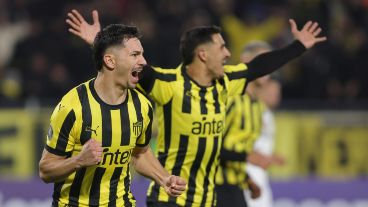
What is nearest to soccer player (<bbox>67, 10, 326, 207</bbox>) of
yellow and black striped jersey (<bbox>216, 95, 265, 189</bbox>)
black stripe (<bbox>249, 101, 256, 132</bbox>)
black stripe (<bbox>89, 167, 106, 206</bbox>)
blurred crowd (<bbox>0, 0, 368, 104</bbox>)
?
yellow and black striped jersey (<bbox>216, 95, 265, 189</bbox>)

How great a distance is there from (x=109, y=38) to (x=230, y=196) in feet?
8.05

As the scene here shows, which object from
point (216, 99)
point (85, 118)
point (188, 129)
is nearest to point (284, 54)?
point (216, 99)

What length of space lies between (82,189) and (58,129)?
42cm

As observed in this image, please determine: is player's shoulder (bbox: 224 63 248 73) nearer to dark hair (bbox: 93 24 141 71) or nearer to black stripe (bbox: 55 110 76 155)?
dark hair (bbox: 93 24 141 71)

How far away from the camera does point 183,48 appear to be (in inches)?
265

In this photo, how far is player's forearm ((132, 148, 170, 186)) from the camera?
18.9 ft

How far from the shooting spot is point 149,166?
5.83 metres

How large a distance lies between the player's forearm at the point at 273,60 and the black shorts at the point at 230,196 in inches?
48.5

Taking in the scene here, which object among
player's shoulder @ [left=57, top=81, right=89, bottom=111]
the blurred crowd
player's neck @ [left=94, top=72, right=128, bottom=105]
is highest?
the blurred crowd

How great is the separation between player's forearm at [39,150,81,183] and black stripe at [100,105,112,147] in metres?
0.28

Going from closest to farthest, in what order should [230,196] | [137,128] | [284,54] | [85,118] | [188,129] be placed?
[85,118]
[137,128]
[188,129]
[284,54]
[230,196]

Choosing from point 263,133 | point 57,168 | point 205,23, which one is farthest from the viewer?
point 205,23

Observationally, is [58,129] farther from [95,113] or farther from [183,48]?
[183,48]

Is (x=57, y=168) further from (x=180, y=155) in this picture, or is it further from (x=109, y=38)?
(x=180, y=155)
